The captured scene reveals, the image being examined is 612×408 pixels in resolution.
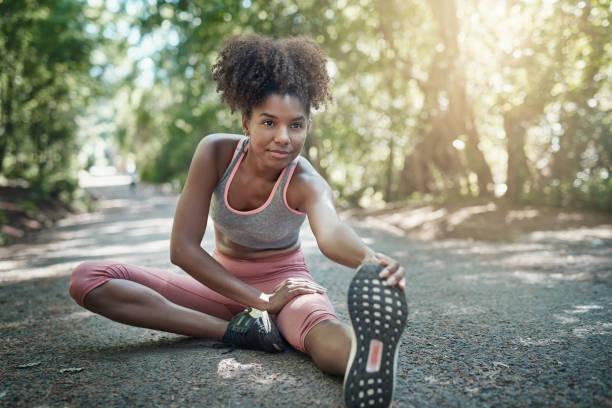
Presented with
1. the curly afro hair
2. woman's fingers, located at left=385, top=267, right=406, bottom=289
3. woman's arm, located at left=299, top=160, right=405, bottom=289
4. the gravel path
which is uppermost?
the curly afro hair

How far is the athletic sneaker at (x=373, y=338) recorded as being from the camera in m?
1.69

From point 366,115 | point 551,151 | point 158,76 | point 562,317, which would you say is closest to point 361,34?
point 366,115

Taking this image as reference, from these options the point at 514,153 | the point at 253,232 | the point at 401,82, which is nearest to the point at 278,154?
the point at 253,232

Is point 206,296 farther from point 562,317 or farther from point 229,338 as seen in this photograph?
point 562,317

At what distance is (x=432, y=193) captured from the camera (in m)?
12.6

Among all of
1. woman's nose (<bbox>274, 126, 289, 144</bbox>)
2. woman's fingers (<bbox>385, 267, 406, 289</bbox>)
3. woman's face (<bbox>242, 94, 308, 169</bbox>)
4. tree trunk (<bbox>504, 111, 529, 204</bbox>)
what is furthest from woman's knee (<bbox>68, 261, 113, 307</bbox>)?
tree trunk (<bbox>504, 111, 529, 204</bbox>)

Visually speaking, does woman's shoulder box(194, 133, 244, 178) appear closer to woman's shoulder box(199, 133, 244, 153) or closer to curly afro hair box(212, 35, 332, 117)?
woman's shoulder box(199, 133, 244, 153)

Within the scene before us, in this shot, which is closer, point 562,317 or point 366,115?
point 562,317

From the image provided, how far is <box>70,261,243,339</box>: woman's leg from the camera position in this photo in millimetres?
2412

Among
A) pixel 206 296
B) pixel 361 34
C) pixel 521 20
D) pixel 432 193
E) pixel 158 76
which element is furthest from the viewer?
pixel 158 76

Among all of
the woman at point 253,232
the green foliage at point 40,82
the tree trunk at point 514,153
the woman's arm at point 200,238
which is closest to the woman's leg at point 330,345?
the woman at point 253,232

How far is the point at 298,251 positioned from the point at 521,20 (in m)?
6.58

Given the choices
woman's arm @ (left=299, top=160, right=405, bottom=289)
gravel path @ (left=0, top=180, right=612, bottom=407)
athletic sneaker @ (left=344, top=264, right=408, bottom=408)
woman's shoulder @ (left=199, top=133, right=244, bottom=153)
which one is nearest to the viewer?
athletic sneaker @ (left=344, top=264, right=408, bottom=408)

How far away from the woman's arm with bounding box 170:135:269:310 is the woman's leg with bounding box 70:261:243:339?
268 millimetres
